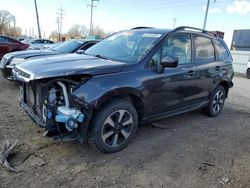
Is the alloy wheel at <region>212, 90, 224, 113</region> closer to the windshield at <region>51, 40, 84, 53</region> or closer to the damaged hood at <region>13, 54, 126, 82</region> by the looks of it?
the damaged hood at <region>13, 54, 126, 82</region>

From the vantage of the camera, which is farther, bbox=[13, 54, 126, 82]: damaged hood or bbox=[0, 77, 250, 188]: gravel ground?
bbox=[13, 54, 126, 82]: damaged hood

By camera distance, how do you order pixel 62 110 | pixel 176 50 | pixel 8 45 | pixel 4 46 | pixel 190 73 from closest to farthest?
pixel 62 110, pixel 176 50, pixel 190 73, pixel 4 46, pixel 8 45

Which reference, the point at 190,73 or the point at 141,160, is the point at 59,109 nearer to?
the point at 141,160

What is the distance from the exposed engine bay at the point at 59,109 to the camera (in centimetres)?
314

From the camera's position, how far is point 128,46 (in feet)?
13.8

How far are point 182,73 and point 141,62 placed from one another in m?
0.97

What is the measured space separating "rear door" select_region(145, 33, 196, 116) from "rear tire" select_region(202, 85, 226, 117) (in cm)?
103

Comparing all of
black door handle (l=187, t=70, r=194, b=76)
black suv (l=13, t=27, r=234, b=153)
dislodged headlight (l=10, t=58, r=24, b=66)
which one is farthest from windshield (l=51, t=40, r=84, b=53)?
black door handle (l=187, t=70, r=194, b=76)

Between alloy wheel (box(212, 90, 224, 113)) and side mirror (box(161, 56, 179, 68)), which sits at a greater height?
side mirror (box(161, 56, 179, 68))

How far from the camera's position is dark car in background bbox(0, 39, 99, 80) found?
20.4ft

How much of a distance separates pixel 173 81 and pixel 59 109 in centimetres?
195

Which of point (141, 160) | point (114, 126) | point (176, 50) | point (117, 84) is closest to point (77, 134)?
point (114, 126)

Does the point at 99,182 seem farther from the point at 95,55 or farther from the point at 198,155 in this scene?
the point at 95,55

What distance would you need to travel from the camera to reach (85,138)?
328 cm
